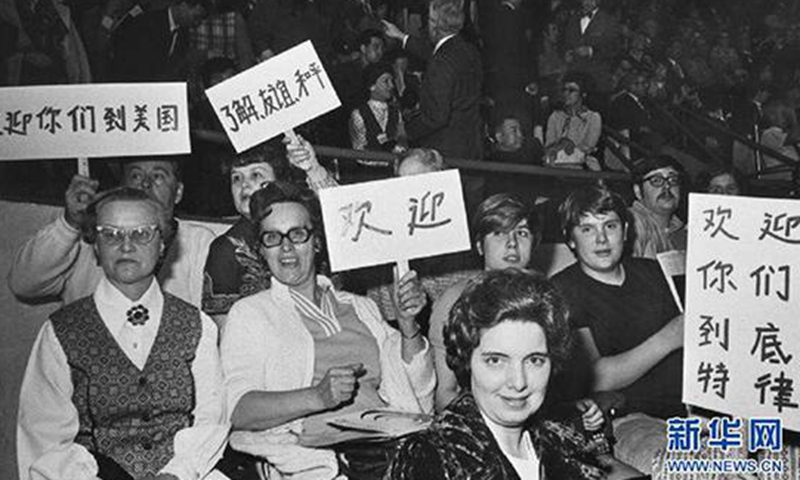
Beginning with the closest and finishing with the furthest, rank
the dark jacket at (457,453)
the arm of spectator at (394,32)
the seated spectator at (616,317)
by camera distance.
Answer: the dark jacket at (457,453)
the seated spectator at (616,317)
the arm of spectator at (394,32)

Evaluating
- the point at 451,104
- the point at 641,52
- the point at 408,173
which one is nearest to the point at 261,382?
the point at 408,173

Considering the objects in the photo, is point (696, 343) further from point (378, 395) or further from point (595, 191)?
point (378, 395)

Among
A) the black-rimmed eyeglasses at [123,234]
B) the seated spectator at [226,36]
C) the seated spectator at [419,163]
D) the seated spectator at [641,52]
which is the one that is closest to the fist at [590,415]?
the seated spectator at [419,163]

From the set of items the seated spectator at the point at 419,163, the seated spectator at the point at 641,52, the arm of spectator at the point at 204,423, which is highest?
the seated spectator at the point at 641,52

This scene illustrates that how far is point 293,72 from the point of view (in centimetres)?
180

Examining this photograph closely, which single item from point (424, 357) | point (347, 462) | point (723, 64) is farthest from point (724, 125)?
point (347, 462)

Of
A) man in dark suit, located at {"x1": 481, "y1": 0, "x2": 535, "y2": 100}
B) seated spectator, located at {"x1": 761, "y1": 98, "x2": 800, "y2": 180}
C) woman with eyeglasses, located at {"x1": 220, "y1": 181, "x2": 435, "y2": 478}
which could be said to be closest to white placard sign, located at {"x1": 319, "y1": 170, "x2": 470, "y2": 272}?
woman with eyeglasses, located at {"x1": 220, "y1": 181, "x2": 435, "y2": 478}

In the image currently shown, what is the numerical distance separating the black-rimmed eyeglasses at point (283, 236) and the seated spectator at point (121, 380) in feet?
0.50

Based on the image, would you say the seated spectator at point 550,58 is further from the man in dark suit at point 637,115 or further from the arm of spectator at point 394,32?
the arm of spectator at point 394,32

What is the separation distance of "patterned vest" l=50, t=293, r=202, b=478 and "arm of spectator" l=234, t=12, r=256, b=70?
0.52m

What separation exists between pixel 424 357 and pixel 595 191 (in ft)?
1.48

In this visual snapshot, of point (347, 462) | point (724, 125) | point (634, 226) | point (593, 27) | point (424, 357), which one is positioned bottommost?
point (347, 462)

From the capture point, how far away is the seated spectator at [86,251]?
1.77 meters

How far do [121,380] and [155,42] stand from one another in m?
0.61
